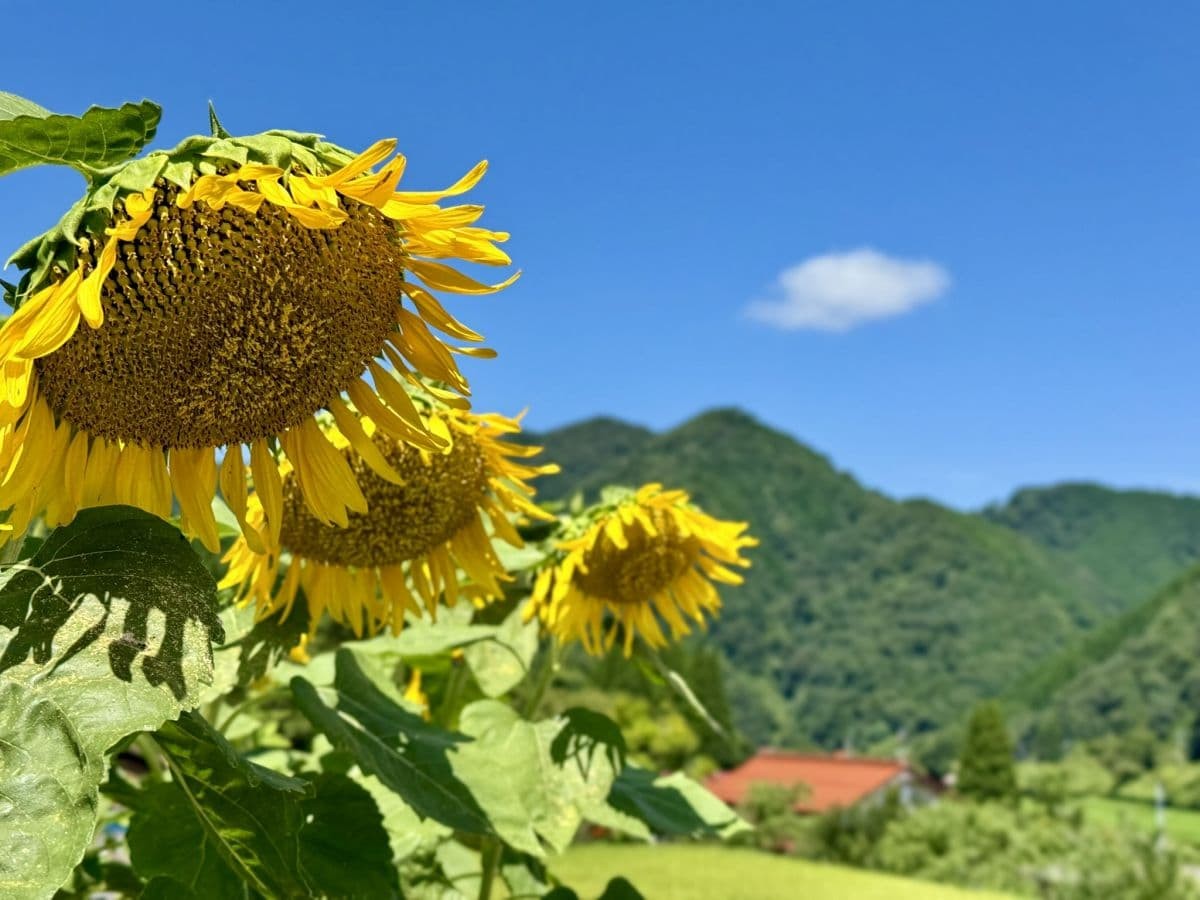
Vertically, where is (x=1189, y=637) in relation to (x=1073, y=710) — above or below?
above

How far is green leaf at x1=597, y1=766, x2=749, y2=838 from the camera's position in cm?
148

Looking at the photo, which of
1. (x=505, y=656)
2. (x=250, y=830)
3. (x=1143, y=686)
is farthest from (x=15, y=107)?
(x=1143, y=686)

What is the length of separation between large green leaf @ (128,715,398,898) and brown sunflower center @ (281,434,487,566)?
0.27m

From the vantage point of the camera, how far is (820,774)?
41.3m

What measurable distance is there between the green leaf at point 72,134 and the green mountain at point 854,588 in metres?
77.2

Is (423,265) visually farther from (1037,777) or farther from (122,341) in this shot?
(1037,777)

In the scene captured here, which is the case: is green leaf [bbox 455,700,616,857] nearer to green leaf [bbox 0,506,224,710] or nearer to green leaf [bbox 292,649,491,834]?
green leaf [bbox 292,649,491,834]

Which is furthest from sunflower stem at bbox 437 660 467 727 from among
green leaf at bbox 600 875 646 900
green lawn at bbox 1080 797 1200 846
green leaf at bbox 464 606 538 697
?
green lawn at bbox 1080 797 1200 846

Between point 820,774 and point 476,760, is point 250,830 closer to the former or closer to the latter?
point 476,760

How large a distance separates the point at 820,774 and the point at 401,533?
138 ft

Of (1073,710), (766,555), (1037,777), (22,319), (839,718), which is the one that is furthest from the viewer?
A: (766,555)

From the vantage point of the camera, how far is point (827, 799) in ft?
119

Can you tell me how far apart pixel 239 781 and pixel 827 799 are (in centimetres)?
3746

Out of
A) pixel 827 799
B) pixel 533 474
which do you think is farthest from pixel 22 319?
pixel 827 799
